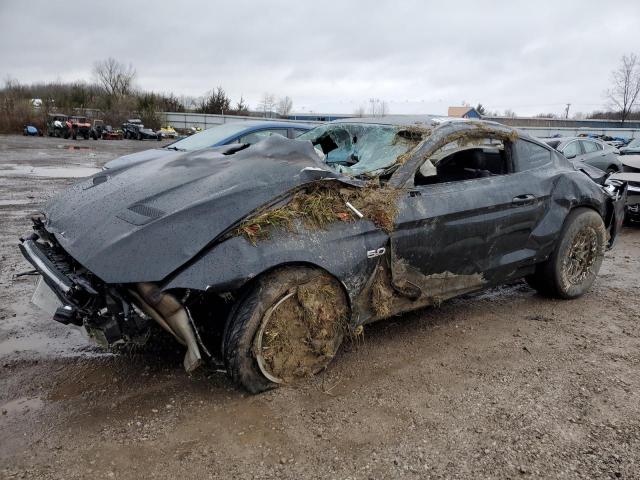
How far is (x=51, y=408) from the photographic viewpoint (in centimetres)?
283

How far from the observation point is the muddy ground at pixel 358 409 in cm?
246

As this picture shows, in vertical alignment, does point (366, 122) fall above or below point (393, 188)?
above

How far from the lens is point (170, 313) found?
2.65m

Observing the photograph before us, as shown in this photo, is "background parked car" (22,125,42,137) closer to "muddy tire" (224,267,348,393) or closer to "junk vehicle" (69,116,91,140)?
"junk vehicle" (69,116,91,140)

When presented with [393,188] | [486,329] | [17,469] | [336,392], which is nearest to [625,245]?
[486,329]

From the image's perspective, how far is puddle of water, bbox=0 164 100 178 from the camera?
518 inches

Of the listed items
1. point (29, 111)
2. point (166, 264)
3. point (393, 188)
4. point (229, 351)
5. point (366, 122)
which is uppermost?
point (29, 111)

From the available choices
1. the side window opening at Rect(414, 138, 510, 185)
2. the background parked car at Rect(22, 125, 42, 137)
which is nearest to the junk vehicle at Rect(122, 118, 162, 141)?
the background parked car at Rect(22, 125, 42, 137)

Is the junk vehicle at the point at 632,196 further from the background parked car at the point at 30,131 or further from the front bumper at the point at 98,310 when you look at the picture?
the background parked car at the point at 30,131

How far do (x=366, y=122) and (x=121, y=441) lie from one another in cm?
313

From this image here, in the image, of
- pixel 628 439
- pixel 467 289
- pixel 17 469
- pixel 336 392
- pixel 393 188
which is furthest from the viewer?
pixel 467 289

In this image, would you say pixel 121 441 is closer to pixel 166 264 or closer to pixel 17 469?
pixel 17 469

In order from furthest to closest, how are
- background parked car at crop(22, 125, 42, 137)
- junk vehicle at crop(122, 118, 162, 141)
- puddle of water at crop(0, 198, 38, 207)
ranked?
junk vehicle at crop(122, 118, 162, 141)
background parked car at crop(22, 125, 42, 137)
puddle of water at crop(0, 198, 38, 207)

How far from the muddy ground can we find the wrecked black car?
0.33 meters
